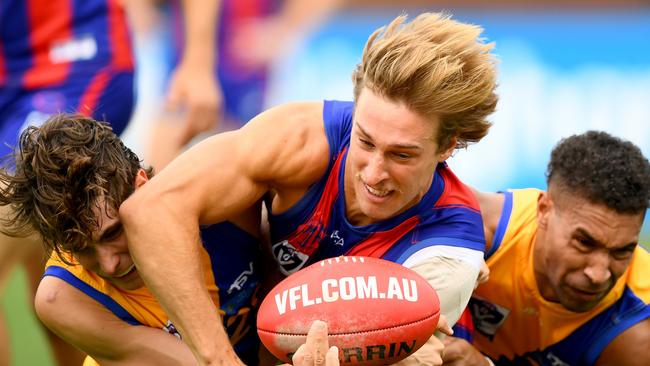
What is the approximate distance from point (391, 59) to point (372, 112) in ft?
0.71

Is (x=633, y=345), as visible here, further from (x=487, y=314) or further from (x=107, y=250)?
(x=107, y=250)

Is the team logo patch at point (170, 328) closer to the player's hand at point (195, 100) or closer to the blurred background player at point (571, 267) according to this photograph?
the blurred background player at point (571, 267)

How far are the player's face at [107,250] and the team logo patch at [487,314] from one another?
1738 millimetres

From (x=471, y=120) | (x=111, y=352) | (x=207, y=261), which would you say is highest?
(x=471, y=120)

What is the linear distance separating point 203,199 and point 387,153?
711 millimetres

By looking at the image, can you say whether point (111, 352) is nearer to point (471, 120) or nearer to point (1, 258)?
point (1, 258)

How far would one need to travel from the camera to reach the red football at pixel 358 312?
3.57 m

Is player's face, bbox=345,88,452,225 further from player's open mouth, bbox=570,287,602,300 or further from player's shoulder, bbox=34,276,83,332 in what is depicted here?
player's shoulder, bbox=34,276,83,332

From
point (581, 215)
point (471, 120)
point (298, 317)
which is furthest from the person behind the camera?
point (581, 215)

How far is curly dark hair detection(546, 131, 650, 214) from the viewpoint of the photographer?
4676mm

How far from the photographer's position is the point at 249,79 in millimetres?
7770

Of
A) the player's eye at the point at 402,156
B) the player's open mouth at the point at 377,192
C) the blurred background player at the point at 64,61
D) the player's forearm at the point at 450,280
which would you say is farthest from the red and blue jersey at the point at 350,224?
the blurred background player at the point at 64,61

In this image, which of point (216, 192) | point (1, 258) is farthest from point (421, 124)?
point (1, 258)

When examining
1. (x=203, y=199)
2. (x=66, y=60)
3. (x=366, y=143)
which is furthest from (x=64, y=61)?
(x=366, y=143)
